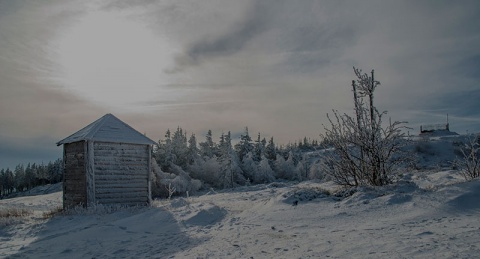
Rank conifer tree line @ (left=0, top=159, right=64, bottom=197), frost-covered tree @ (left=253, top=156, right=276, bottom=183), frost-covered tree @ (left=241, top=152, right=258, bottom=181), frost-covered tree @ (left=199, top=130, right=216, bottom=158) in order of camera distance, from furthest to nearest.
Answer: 1. conifer tree line @ (left=0, top=159, right=64, bottom=197)
2. frost-covered tree @ (left=199, top=130, right=216, bottom=158)
3. frost-covered tree @ (left=241, top=152, right=258, bottom=181)
4. frost-covered tree @ (left=253, top=156, right=276, bottom=183)

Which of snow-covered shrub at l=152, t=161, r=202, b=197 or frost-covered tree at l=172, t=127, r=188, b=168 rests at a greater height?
frost-covered tree at l=172, t=127, r=188, b=168

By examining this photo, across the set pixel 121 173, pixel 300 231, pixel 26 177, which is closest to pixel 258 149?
pixel 121 173

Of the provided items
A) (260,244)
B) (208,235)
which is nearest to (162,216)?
(208,235)

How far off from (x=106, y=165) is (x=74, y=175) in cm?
161

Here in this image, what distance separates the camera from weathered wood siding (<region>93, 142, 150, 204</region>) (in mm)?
15641

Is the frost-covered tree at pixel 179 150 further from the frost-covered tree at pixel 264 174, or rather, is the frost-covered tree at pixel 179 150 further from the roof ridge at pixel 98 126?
the roof ridge at pixel 98 126

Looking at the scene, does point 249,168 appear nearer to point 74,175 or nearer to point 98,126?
point 98,126

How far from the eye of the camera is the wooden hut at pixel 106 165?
1534 centimetres

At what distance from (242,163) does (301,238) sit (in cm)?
4158

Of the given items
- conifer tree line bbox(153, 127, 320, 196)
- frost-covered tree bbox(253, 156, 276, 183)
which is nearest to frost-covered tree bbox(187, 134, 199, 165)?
conifer tree line bbox(153, 127, 320, 196)

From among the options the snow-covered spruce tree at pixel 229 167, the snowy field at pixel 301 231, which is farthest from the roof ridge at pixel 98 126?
the snow-covered spruce tree at pixel 229 167

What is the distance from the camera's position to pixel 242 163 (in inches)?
1876

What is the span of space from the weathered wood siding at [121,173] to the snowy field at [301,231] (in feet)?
14.2

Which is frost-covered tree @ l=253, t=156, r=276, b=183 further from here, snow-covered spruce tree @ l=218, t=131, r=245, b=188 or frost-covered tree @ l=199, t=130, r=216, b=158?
frost-covered tree @ l=199, t=130, r=216, b=158
